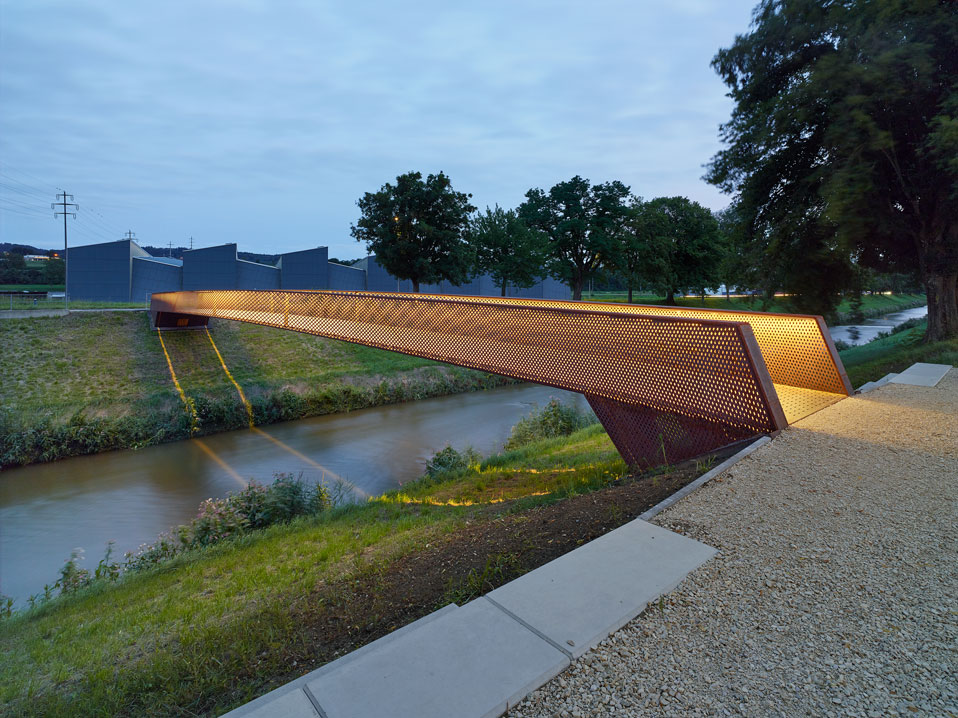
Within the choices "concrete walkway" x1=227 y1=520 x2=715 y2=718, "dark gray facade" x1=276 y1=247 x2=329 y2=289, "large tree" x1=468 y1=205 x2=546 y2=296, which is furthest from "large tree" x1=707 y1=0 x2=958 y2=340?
"dark gray facade" x1=276 y1=247 x2=329 y2=289

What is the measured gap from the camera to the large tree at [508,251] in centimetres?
3288

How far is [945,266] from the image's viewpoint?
1239cm

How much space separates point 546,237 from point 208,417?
26013 millimetres

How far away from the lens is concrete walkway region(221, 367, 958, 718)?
1.98 metres

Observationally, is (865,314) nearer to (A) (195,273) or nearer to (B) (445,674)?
(A) (195,273)

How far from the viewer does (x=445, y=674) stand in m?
2.11

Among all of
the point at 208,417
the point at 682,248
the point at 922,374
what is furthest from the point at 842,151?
the point at 682,248

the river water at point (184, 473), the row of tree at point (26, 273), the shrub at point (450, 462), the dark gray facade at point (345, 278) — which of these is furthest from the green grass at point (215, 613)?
the row of tree at point (26, 273)

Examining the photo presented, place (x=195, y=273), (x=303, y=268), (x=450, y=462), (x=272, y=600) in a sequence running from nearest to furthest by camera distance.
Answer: (x=272, y=600) → (x=450, y=462) → (x=195, y=273) → (x=303, y=268)

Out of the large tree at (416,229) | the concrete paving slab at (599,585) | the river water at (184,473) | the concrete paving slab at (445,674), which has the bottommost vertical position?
the river water at (184,473)

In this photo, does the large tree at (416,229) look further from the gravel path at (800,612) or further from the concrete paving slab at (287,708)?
the concrete paving slab at (287,708)

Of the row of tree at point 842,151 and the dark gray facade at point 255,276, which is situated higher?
the row of tree at point 842,151

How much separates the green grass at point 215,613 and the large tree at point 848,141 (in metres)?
9.51

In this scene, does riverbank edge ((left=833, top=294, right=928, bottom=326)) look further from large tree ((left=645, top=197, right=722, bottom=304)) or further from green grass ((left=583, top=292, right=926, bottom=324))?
large tree ((left=645, top=197, right=722, bottom=304))
